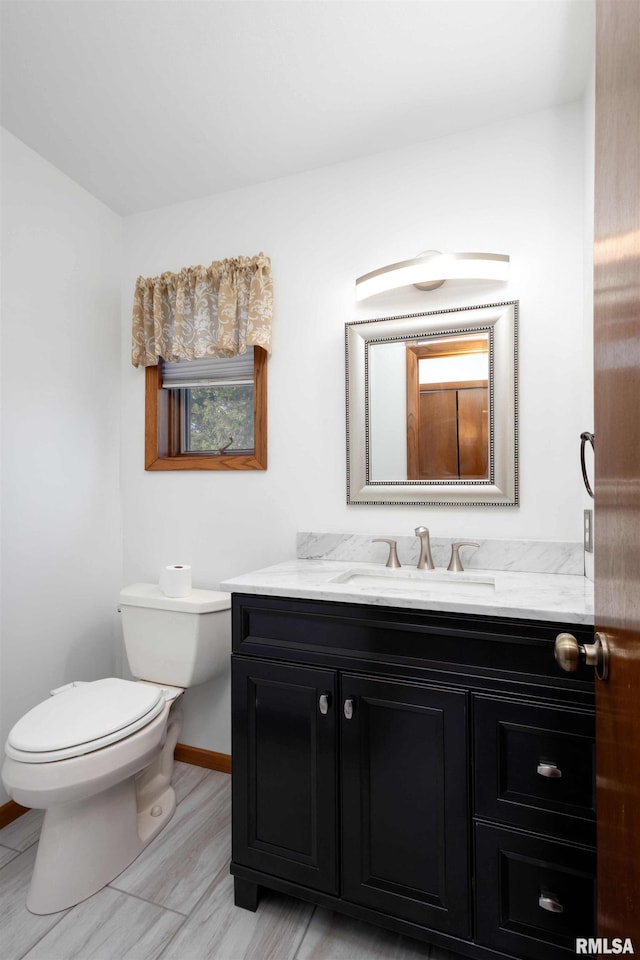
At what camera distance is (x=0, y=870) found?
5.24 ft

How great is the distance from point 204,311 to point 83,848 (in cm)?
198

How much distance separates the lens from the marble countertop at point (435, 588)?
1.18 m

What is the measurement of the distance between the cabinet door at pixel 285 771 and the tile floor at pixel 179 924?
15cm

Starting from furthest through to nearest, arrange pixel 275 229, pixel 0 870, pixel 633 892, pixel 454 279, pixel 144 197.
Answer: pixel 144 197, pixel 275 229, pixel 454 279, pixel 0 870, pixel 633 892

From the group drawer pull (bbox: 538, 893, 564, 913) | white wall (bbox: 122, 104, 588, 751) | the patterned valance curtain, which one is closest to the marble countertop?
white wall (bbox: 122, 104, 588, 751)

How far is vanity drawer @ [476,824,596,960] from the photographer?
110 centimetres

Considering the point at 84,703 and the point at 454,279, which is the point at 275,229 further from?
the point at 84,703

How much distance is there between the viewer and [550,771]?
3.69ft

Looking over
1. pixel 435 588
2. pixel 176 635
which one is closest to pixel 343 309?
pixel 435 588

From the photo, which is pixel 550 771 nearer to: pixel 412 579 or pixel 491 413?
pixel 412 579

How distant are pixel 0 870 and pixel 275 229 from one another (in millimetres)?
2516

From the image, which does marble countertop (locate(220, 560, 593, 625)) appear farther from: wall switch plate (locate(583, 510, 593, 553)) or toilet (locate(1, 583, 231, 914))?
toilet (locate(1, 583, 231, 914))

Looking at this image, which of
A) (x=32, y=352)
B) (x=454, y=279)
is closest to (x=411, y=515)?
(x=454, y=279)

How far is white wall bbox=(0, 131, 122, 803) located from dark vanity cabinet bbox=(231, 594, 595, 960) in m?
0.99
